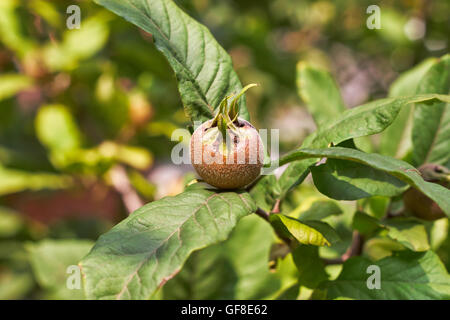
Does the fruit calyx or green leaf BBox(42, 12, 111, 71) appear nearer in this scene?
the fruit calyx

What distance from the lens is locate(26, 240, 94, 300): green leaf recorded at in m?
1.30

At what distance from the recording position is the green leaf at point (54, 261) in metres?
1.30

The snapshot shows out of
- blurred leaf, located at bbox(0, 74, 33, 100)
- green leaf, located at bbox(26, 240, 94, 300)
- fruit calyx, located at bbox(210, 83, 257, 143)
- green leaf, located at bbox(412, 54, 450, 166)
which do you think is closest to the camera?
fruit calyx, located at bbox(210, 83, 257, 143)

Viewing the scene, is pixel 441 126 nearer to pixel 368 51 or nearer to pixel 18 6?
pixel 18 6

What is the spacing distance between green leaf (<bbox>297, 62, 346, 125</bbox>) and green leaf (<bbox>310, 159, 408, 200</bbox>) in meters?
0.27

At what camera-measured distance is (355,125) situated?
0.69m

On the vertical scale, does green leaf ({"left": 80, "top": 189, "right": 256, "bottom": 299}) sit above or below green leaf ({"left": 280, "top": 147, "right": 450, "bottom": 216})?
Answer: below

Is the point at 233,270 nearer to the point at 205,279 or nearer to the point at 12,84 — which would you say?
the point at 205,279

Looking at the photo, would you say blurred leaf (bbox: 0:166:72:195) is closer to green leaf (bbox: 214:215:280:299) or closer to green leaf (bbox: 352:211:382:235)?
green leaf (bbox: 214:215:280:299)

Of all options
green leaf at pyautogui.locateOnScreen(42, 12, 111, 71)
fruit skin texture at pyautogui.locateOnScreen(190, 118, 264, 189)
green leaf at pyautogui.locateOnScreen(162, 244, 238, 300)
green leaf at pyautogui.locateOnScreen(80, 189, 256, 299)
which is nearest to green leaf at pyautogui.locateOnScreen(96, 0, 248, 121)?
fruit skin texture at pyautogui.locateOnScreen(190, 118, 264, 189)

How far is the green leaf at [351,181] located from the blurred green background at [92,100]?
36 centimetres

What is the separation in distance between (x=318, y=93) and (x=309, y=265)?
407 millimetres

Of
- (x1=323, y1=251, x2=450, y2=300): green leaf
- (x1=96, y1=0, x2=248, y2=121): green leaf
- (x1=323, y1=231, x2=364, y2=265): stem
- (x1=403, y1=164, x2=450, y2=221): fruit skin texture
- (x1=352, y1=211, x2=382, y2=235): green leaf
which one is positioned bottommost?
(x1=323, y1=231, x2=364, y2=265): stem

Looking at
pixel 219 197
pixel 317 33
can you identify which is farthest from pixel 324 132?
pixel 317 33
